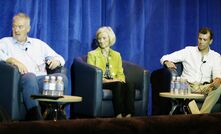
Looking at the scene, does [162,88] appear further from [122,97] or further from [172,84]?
[122,97]

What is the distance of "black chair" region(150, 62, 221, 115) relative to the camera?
4473 mm

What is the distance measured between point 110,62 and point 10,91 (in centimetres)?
124

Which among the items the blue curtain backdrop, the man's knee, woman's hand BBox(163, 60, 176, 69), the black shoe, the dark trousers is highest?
the blue curtain backdrop

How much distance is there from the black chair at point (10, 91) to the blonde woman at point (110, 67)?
0.90 meters

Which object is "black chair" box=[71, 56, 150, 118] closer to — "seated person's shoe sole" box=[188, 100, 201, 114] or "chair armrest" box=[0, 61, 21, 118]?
"seated person's shoe sole" box=[188, 100, 201, 114]

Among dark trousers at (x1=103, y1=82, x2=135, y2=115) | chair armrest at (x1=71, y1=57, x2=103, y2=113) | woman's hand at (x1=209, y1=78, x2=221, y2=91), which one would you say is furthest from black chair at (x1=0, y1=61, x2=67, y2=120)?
woman's hand at (x1=209, y1=78, x2=221, y2=91)

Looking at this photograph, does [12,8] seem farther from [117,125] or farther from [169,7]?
[117,125]

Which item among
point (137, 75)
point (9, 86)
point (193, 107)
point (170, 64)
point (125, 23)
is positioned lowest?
point (193, 107)

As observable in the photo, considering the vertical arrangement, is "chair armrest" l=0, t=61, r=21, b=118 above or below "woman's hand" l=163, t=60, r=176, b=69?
below

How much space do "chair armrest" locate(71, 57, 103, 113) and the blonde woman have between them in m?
0.13

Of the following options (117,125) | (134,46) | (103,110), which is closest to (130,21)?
(134,46)

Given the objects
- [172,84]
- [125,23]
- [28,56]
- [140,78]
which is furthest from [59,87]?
[125,23]

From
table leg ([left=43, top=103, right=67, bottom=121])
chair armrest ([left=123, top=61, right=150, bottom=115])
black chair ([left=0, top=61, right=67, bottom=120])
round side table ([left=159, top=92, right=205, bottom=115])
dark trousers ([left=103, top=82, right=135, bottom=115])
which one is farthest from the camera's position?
chair armrest ([left=123, top=61, right=150, bottom=115])

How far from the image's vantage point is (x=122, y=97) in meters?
3.84
